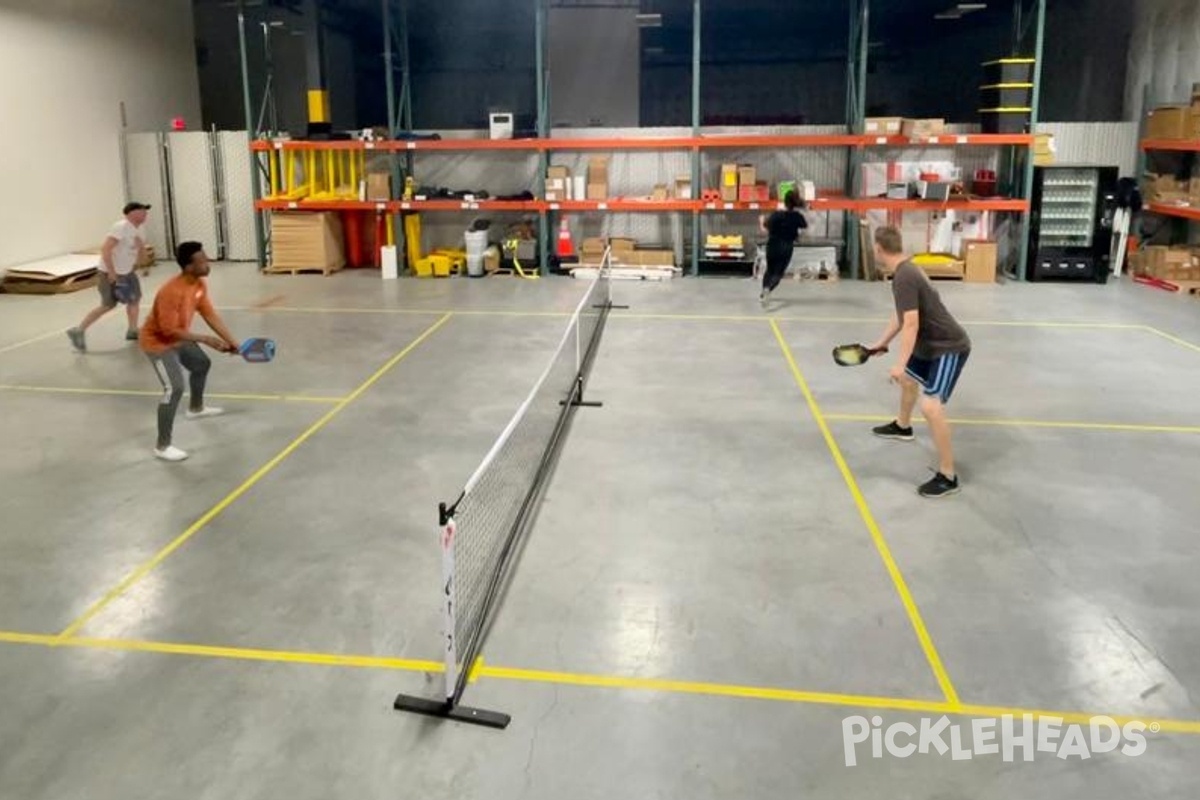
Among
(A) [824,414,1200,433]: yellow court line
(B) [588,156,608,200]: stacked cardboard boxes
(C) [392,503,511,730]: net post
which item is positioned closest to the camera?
(C) [392,503,511,730]: net post

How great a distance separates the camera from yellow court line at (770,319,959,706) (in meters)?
4.81

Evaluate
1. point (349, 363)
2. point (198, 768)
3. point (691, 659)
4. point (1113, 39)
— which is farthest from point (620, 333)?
point (1113, 39)

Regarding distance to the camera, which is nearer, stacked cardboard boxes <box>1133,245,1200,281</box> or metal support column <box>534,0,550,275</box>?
stacked cardboard boxes <box>1133,245,1200,281</box>

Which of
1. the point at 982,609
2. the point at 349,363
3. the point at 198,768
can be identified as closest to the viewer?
the point at 198,768

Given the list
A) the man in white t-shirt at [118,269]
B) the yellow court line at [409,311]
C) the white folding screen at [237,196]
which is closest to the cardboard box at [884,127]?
the yellow court line at [409,311]

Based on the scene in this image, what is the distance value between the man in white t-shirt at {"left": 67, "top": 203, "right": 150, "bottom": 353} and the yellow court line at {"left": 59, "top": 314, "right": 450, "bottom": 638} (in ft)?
11.0

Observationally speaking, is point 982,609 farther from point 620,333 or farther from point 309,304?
point 309,304

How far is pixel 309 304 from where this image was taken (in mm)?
14820

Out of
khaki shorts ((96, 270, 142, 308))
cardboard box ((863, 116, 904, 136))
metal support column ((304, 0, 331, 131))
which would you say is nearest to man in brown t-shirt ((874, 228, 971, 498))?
khaki shorts ((96, 270, 142, 308))

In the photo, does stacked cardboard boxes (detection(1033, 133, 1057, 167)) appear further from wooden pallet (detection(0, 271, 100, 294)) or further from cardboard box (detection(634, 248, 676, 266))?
wooden pallet (detection(0, 271, 100, 294))

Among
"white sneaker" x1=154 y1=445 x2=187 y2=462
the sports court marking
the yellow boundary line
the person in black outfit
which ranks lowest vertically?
the sports court marking

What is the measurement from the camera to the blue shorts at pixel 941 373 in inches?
279

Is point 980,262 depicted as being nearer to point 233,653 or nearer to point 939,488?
point 939,488

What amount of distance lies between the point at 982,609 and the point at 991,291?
11.5 metres
